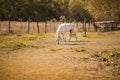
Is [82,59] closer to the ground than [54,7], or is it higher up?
closer to the ground

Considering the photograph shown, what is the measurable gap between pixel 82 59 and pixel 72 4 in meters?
40.3

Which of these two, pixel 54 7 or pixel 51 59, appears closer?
pixel 51 59

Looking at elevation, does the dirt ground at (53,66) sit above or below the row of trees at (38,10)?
below

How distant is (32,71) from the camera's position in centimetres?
1126

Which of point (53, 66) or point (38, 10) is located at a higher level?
point (38, 10)

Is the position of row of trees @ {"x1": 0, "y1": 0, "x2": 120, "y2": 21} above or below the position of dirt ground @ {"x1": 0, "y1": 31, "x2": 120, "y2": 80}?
above

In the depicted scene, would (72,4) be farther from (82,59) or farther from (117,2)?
(82,59)

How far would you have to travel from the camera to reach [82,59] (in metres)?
13.8

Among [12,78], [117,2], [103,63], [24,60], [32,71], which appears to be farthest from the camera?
[117,2]

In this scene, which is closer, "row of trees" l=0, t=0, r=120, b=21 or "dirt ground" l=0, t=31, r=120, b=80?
"dirt ground" l=0, t=31, r=120, b=80

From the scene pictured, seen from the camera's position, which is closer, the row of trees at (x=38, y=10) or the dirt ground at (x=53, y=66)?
the dirt ground at (x=53, y=66)

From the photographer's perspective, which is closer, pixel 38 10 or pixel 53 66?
pixel 53 66

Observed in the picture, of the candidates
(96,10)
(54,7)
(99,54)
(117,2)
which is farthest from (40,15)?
(99,54)

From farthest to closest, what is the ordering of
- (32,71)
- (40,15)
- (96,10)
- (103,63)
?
(40,15), (96,10), (103,63), (32,71)
